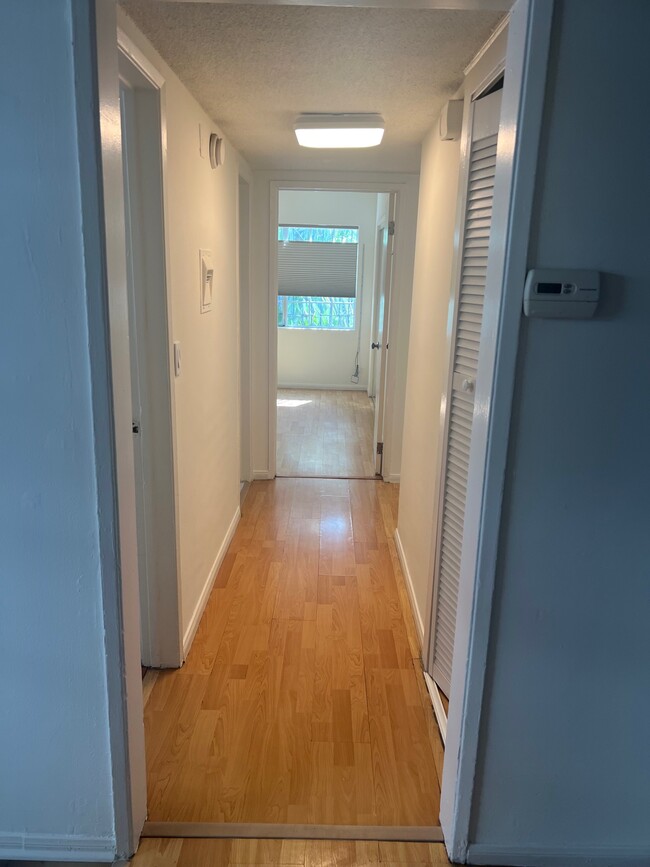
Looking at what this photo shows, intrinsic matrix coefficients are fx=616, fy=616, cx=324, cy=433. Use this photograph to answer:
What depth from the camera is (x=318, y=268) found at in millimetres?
7656

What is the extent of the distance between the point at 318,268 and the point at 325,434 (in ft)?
8.89

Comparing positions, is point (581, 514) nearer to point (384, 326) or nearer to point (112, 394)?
point (112, 394)

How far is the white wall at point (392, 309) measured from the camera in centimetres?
412

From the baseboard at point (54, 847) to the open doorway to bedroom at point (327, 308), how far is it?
4.77 meters

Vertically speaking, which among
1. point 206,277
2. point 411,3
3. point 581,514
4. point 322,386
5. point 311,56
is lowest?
point 322,386

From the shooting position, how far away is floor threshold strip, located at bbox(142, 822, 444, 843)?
5.48 feet

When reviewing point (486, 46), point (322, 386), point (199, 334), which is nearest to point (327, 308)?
point (322, 386)

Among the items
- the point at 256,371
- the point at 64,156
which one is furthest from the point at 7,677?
the point at 256,371

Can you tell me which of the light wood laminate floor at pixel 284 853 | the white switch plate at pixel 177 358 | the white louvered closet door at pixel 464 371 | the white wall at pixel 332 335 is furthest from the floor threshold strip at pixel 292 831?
the white wall at pixel 332 335

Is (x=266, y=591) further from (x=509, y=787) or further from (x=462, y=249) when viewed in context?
(x=462, y=249)

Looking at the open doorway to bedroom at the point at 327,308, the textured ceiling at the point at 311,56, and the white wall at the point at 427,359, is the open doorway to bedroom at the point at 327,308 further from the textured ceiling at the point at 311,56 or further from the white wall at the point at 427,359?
the textured ceiling at the point at 311,56

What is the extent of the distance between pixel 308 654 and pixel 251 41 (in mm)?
2180

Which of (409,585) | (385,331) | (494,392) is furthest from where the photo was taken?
(385,331)

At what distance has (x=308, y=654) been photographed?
2.54 meters
